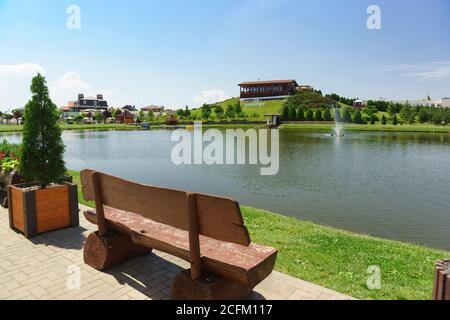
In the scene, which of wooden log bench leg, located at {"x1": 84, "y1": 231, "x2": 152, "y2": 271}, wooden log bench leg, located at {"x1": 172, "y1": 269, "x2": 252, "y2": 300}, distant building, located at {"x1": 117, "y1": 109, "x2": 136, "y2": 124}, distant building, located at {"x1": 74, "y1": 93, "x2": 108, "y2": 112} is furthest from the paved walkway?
distant building, located at {"x1": 74, "y1": 93, "x2": 108, "y2": 112}

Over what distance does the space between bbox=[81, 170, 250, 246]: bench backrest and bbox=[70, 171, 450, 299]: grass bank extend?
6.26 ft

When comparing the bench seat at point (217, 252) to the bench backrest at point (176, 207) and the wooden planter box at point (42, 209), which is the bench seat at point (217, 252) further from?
the wooden planter box at point (42, 209)

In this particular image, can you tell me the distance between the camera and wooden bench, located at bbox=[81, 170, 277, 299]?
9.48 ft

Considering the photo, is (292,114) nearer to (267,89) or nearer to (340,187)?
(267,89)

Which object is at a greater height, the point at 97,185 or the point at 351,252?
the point at 97,185

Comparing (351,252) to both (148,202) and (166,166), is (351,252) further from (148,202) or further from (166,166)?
(166,166)

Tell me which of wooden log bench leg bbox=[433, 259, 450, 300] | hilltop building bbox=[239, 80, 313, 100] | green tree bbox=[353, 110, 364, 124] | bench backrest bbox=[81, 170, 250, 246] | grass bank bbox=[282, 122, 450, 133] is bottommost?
wooden log bench leg bbox=[433, 259, 450, 300]

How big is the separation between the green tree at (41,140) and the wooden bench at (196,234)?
214 cm

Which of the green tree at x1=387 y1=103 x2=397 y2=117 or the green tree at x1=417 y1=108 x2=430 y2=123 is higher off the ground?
the green tree at x1=387 y1=103 x2=397 y2=117

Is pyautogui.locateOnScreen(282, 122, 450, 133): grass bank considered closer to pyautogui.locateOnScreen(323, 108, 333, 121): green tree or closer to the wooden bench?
pyautogui.locateOnScreen(323, 108, 333, 121): green tree
